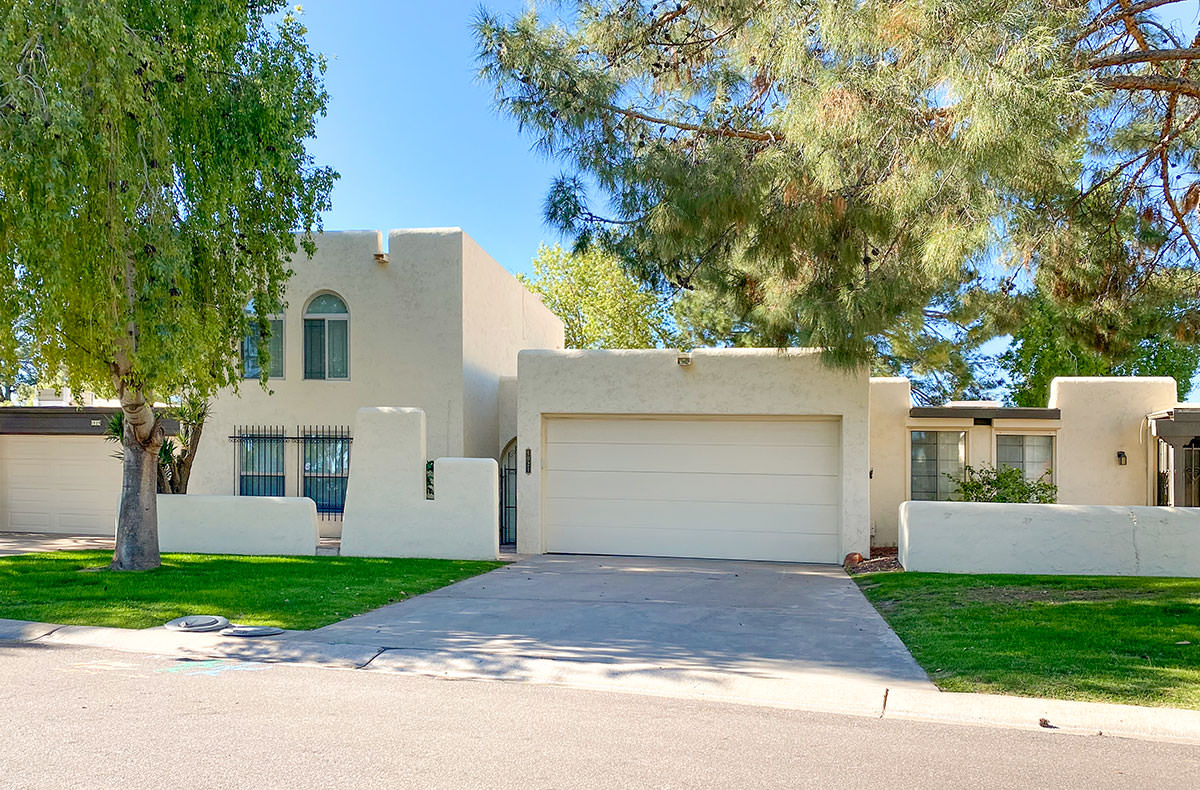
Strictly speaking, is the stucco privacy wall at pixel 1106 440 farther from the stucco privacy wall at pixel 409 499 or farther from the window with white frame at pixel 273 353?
the window with white frame at pixel 273 353

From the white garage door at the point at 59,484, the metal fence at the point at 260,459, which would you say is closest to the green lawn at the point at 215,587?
the metal fence at the point at 260,459

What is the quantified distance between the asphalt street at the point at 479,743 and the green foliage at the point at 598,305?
31.1 meters

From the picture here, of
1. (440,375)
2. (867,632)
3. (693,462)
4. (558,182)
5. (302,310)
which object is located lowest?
(867,632)

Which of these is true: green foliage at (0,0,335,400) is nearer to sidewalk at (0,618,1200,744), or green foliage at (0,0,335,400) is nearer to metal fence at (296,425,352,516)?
sidewalk at (0,618,1200,744)

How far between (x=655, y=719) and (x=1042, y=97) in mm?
5680

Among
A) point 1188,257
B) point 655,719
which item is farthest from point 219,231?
point 1188,257

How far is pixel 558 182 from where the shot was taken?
11.6 meters

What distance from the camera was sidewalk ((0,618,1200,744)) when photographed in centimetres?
592

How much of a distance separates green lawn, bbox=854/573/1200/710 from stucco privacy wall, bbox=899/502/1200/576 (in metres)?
0.51

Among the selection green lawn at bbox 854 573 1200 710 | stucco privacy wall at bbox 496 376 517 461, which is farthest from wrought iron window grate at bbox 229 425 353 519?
green lawn at bbox 854 573 1200 710

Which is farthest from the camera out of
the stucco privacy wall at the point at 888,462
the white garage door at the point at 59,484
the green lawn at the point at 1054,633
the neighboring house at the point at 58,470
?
the white garage door at the point at 59,484

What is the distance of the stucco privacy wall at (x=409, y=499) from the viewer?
13609 mm

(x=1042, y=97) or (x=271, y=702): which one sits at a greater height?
(x=1042, y=97)

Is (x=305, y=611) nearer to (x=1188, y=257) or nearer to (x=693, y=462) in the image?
(x=693, y=462)
